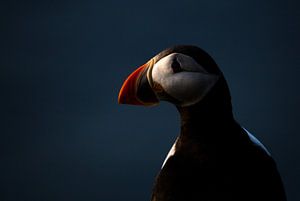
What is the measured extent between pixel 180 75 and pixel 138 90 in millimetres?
114

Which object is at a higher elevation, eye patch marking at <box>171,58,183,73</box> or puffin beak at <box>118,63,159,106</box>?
eye patch marking at <box>171,58,183,73</box>

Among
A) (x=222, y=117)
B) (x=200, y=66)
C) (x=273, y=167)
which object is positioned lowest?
(x=273, y=167)

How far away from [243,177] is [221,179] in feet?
0.14

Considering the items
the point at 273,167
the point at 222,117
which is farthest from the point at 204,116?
the point at 273,167

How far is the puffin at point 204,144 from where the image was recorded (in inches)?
33.1

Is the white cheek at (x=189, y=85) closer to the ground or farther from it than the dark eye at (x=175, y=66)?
closer to the ground

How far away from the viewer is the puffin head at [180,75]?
0.83 m

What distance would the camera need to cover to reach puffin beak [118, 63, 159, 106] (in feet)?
2.98

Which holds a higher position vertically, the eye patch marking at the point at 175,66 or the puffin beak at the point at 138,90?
the eye patch marking at the point at 175,66

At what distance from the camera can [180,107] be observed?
0.89 m

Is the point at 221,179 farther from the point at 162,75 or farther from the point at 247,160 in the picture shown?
the point at 162,75

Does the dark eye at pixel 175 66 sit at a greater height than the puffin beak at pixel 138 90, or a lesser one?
greater

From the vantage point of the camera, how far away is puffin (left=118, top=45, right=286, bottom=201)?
2.76 feet

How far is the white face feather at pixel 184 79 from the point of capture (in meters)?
0.83
